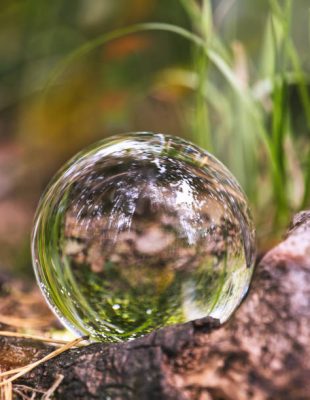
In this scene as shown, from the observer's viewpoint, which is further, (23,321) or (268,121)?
(268,121)

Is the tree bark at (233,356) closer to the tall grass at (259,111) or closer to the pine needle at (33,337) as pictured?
the pine needle at (33,337)

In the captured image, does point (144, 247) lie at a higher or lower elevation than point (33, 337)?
higher

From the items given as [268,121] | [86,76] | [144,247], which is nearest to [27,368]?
[144,247]

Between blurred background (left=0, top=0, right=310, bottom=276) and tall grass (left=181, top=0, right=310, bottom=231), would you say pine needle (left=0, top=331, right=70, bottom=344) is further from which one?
blurred background (left=0, top=0, right=310, bottom=276)

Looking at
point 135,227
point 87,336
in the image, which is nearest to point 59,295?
point 87,336

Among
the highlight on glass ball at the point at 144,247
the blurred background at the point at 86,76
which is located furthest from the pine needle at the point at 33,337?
the blurred background at the point at 86,76

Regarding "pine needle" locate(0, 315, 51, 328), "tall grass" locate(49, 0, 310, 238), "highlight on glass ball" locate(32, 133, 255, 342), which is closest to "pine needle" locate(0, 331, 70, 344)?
"highlight on glass ball" locate(32, 133, 255, 342)

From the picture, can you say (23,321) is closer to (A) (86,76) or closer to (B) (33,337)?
(B) (33,337)
